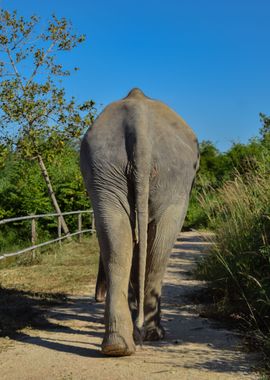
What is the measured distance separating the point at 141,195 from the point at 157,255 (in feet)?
2.03

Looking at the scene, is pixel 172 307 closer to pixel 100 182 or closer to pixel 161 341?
pixel 161 341

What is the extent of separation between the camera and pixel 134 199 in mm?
4379

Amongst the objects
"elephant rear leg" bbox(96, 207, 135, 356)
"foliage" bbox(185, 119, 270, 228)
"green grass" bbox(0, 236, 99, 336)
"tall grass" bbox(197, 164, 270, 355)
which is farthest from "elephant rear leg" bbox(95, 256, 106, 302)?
"foliage" bbox(185, 119, 270, 228)

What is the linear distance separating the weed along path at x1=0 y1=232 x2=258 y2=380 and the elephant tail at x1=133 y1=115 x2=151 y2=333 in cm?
41

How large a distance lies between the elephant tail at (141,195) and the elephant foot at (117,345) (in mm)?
177

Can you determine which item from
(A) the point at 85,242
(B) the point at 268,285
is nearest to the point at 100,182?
(B) the point at 268,285

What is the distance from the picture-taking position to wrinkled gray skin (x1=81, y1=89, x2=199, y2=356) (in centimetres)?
421

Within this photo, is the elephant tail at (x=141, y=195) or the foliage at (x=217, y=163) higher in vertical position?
the foliage at (x=217, y=163)

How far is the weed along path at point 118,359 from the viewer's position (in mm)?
3818

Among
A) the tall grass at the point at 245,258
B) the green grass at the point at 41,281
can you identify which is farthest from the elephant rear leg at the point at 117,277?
the green grass at the point at 41,281

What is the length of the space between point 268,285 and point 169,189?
4.34 ft

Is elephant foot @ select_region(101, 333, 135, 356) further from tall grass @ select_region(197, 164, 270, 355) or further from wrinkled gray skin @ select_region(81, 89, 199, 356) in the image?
tall grass @ select_region(197, 164, 270, 355)

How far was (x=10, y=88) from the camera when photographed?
485 inches

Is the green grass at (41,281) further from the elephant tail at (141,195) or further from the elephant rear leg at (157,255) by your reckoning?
the elephant tail at (141,195)
